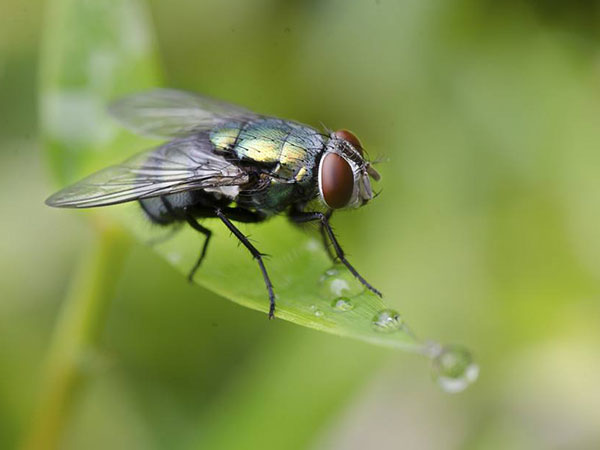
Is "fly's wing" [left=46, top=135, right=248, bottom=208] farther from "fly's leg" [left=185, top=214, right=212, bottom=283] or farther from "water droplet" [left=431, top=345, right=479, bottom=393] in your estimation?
"water droplet" [left=431, top=345, right=479, bottom=393]

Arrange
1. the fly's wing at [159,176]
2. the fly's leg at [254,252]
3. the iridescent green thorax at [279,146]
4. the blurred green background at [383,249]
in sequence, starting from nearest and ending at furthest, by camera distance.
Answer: the fly's leg at [254,252] < the fly's wing at [159,176] < the iridescent green thorax at [279,146] < the blurred green background at [383,249]

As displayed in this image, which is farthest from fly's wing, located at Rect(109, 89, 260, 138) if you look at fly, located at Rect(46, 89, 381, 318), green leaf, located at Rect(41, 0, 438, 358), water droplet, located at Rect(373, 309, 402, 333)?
water droplet, located at Rect(373, 309, 402, 333)

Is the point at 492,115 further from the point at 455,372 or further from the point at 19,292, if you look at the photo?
the point at 19,292

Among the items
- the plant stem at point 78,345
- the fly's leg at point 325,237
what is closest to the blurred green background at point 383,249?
the plant stem at point 78,345

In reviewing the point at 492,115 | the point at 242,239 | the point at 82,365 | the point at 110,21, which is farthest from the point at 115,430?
the point at 492,115

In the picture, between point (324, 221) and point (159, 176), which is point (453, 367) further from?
point (159, 176)

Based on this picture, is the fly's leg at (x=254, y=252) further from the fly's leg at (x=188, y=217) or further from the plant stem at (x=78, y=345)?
the plant stem at (x=78, y=345)
